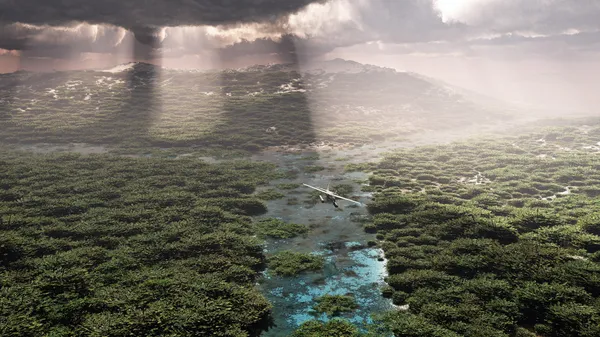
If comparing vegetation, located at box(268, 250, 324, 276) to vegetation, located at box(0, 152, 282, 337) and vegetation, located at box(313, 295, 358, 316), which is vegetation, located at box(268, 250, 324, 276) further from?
vegetation, located at box(313, 295, 358, 316)

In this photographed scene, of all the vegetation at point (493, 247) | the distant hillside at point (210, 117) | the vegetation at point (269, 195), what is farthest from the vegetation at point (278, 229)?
the distant hillside at point (210, 117)

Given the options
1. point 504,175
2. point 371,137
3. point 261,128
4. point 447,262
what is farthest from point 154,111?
point 447,262

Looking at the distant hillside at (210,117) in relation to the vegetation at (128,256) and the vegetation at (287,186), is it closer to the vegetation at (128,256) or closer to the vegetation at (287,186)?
the vegetation at (287,186)

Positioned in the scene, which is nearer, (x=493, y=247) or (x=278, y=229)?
(x=493, y=247)

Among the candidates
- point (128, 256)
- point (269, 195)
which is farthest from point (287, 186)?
point (128, 256)

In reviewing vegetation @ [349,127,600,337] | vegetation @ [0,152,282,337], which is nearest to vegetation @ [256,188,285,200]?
vegetation @ [0,152,282,337]

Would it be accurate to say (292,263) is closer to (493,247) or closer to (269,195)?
(493,247)
